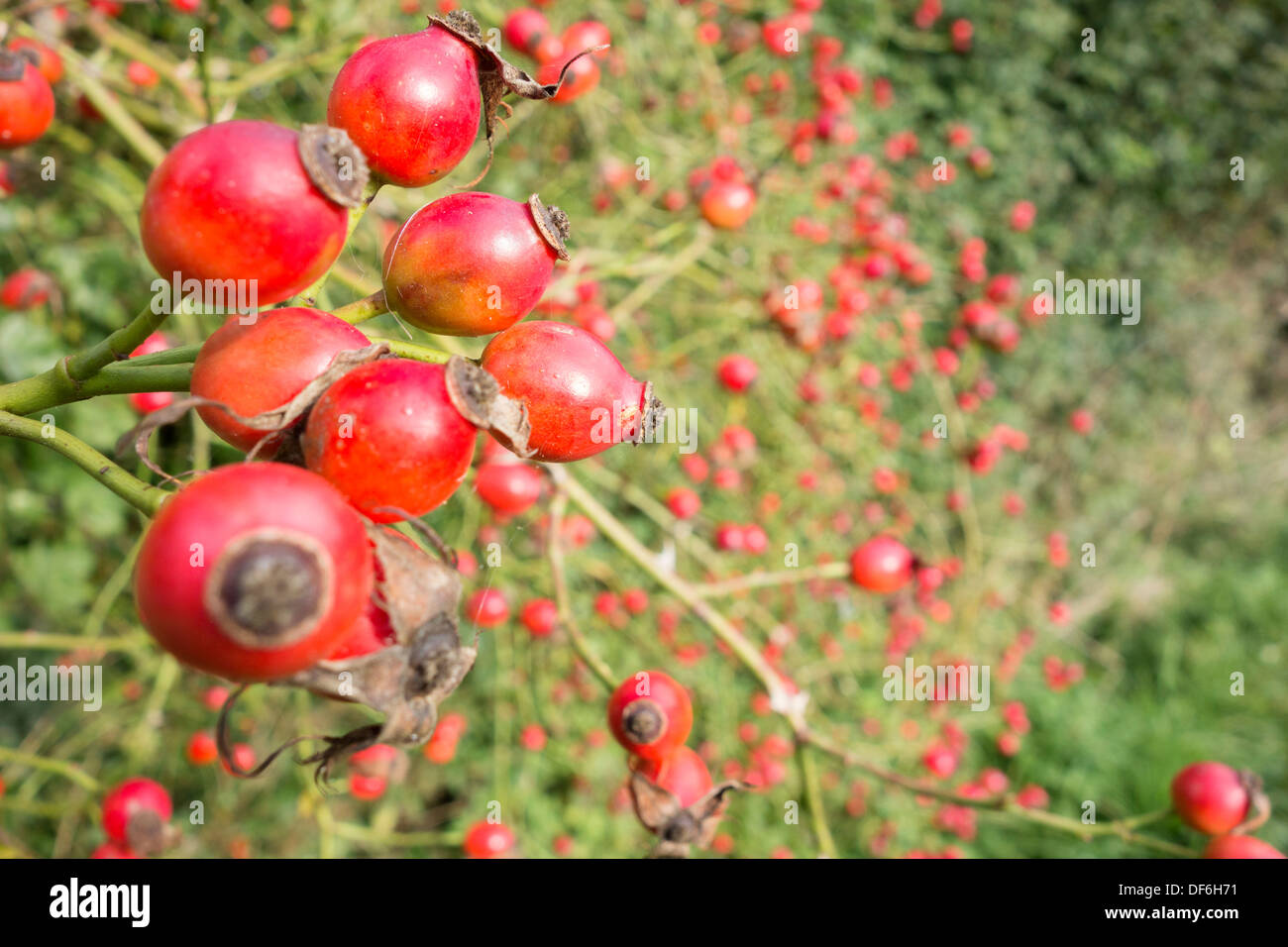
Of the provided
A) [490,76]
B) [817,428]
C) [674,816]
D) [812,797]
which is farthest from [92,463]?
[817,428]

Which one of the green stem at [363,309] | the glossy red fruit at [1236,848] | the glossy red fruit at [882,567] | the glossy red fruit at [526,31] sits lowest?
the glossy red fruit at [1236,848]

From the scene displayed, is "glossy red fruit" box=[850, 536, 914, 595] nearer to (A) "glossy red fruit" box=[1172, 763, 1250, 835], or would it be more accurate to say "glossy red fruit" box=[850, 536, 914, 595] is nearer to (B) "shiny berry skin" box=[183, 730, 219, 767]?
(A) "glossy red fruit" box=[1172, 763, 1250, 835]

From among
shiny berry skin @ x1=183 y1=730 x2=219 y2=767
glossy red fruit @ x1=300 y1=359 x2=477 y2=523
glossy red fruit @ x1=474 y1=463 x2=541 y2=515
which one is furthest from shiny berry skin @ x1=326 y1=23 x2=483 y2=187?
shiny berry skin @ x1=183 y1=730 x2=219 y2=767

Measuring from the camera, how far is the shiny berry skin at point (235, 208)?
64cm

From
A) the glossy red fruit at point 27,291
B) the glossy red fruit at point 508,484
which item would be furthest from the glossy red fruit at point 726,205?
the glossy red fruit at point 27,291

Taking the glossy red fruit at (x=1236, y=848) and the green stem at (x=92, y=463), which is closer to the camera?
the green stem at (x=92, y=463)

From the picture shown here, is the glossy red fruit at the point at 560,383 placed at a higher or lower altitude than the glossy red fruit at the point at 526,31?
lower

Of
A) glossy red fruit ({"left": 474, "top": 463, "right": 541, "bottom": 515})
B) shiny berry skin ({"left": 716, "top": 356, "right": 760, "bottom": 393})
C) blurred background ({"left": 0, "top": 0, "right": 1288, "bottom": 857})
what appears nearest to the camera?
glossy red fruit ({"left": 474, "top": 463, "right": 541, "bottom": 515})

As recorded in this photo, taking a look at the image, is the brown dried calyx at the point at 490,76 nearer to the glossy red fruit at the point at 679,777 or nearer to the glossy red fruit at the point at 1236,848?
the glossy red fruit at the point at 679,777

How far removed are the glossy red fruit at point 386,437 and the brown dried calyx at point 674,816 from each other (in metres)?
0.71

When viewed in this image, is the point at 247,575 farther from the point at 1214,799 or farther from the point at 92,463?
the point at 1214,799

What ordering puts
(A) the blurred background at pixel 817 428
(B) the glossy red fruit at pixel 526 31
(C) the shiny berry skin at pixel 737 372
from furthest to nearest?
1. (C) the shiny berry skin at pixel 737 372
2. (A) the blurred background at pixel 817 428
3. (B) the glossy red fruit at pixel 526 31

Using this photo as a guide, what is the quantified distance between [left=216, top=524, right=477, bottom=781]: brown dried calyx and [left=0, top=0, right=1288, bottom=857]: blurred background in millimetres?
288

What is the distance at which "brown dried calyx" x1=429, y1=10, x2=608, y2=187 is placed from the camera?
2.75ft
